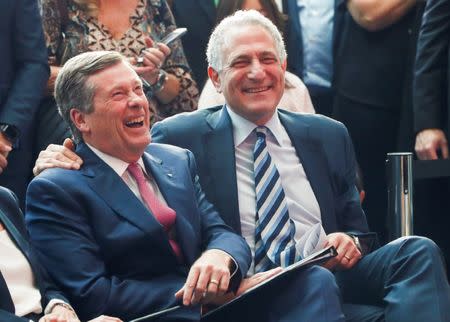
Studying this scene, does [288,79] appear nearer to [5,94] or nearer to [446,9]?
[446,9]

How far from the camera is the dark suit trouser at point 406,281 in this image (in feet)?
11.9

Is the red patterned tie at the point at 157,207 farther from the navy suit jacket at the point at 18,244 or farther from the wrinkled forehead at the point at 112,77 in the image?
the navy suit jacket at the point at 18,244

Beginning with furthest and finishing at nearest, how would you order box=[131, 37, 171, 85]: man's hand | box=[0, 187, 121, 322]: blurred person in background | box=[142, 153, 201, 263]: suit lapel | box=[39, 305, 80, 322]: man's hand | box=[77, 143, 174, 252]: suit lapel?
box=[131, 37, 171, 85]: man's hand
box=[142, 153, 201, 263]: suit lapel
box=[77, 143, 174, 252]: suit lapel
box=[0, 187, 121, 322]: blurred person in background
box=[39, 305, 80, 322]: man's hand

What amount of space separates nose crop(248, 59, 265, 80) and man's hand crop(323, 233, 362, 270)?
2.15 feet

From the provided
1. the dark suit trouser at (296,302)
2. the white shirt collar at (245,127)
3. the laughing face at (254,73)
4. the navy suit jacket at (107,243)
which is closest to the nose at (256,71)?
the laughing face at (254,73)

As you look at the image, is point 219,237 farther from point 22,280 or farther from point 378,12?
point 378,12

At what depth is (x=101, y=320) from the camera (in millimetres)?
3266

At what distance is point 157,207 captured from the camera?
12.3 feet

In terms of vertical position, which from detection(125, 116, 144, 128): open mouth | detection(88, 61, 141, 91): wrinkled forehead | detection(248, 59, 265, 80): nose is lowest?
detection(125, 116, 144, 128): open mouth

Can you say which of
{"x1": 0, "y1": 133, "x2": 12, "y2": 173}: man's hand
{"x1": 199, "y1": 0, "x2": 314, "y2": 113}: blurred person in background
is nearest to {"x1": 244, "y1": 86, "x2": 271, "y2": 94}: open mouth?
{"x1": 199, "y1": 0, "x2": 314, "y2": 113}: blurred person in background

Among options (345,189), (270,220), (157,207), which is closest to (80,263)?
(157,207)

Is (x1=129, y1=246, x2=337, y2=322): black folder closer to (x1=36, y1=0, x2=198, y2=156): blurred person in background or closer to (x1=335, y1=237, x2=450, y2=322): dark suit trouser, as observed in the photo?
(x1=335, y1=237, x2=450, y2=322): dark suit trouser

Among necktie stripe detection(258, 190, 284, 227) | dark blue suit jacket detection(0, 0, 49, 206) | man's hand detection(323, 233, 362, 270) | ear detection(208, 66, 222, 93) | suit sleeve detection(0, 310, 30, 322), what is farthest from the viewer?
dark blue suit jacket detection(0, 0, 49, 206)

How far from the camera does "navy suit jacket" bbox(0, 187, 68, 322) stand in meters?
3.31
